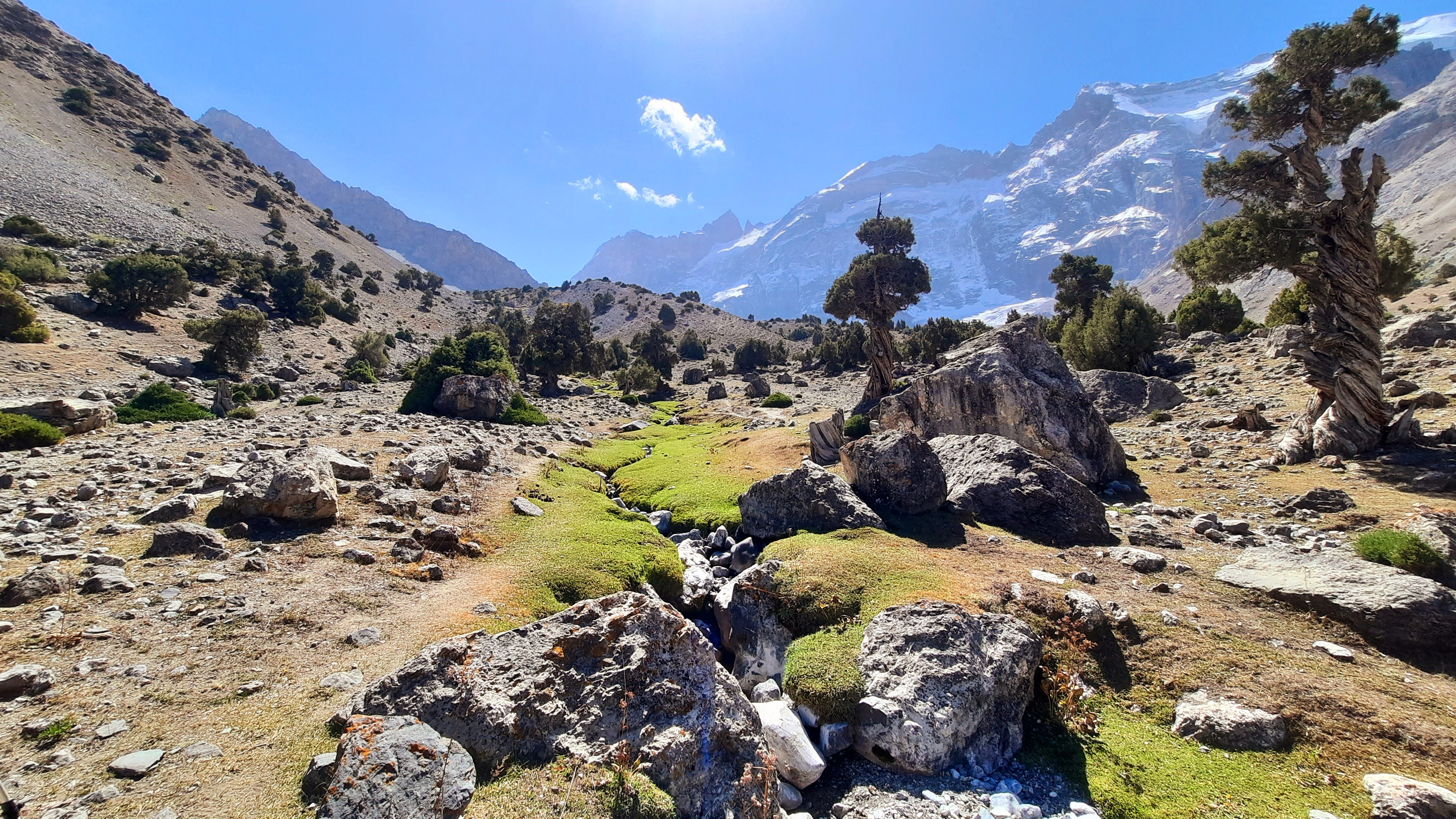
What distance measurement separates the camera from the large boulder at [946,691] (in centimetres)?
596

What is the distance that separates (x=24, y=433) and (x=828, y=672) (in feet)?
61.1

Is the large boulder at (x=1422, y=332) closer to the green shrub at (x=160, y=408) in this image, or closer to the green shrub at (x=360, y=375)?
the green shrub at (x=160, y=408)

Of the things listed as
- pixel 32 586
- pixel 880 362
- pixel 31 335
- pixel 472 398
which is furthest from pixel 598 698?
pixel 31 335

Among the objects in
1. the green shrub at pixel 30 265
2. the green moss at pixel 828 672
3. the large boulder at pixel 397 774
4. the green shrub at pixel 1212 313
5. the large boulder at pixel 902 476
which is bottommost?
the green shrub at pixel 30 265

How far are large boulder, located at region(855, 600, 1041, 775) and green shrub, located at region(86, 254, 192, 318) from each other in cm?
4837

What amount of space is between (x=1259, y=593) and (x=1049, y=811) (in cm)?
541

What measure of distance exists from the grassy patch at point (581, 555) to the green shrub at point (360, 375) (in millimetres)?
33989

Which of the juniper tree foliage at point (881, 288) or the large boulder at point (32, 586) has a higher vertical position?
the juniper tree foliage at point (881, 288)

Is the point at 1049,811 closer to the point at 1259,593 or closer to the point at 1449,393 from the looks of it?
the point at 1259,593

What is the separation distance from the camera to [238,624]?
6.37 metres

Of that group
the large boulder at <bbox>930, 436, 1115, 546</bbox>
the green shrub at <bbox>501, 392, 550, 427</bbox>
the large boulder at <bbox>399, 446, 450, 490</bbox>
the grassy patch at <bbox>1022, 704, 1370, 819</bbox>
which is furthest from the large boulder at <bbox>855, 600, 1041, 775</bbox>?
the green shrub at <bbox>501, 392, 550, 427</bbox>

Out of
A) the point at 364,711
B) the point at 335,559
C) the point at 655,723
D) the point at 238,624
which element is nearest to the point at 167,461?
the point at 335,559

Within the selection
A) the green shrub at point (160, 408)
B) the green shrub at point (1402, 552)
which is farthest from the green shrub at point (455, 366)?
the green shrub at point (1402, 552)

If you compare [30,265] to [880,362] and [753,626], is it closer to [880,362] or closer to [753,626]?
[753,626]
